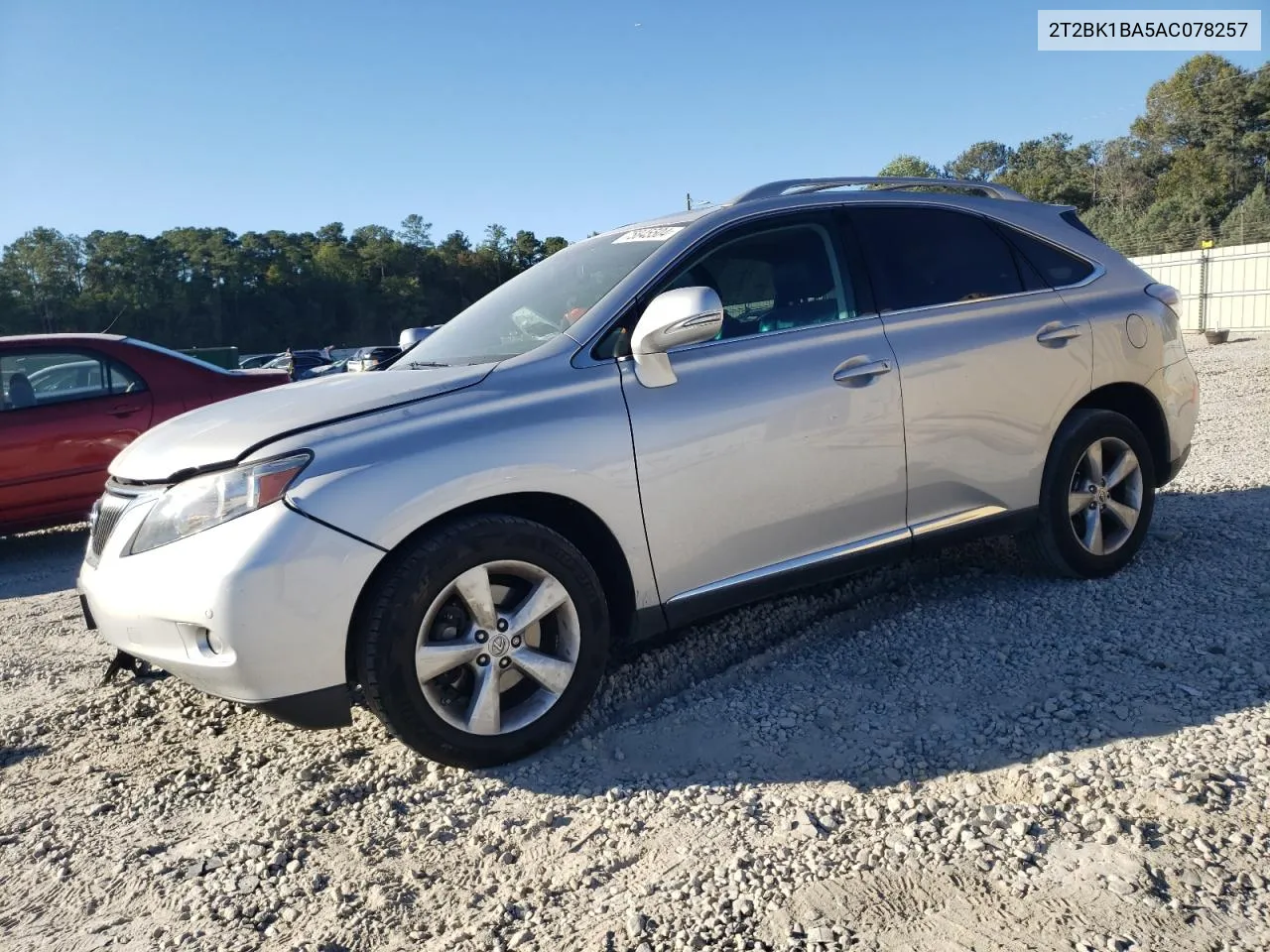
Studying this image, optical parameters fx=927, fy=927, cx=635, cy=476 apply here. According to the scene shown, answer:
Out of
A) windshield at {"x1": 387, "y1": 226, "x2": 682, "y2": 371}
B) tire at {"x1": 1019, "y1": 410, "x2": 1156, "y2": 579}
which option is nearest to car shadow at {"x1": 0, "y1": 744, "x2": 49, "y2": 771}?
windshield at {"x1": 387, "y1": 226, "x2": 682, "y2": 371}

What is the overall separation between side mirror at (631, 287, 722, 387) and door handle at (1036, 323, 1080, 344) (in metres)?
1.70

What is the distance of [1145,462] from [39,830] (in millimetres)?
4511

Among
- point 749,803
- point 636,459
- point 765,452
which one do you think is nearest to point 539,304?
point 636,459

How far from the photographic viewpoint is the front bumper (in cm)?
251

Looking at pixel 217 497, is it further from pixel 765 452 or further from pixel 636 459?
pixel 765 452

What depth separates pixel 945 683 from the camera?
3.22 metres

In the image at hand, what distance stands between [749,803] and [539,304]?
2.02 m

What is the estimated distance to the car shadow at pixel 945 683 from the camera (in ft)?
9.09

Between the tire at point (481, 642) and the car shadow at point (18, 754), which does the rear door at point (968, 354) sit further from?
the car shadow at point (18, 754)

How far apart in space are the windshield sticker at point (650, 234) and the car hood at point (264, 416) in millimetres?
894

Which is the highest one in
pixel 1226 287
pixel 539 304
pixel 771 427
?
pixel 539 304

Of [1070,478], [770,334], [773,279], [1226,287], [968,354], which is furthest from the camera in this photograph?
[1226,287]

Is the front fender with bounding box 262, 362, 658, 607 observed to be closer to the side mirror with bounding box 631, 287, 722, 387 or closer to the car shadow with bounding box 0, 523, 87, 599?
the side mirror with bounding box 631, 287, 722, 387

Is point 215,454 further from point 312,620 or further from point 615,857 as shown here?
point 615,857
